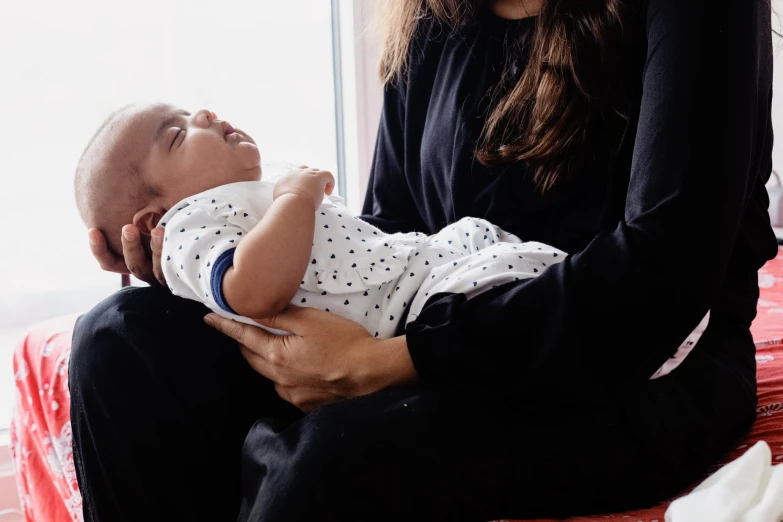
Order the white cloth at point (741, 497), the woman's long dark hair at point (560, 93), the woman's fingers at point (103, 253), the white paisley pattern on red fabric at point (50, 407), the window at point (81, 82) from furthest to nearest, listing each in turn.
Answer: the window at point (81, 82), the white paisley pattern on red fabric at point (50, 407), the woman's fingers at point (103, 253), the woman's long dark hair at point (560, 93), the white cloth at point (741, 497)

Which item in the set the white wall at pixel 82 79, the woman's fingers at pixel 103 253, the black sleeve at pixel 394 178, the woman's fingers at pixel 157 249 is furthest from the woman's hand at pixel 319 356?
the white wall at pixel 82 79

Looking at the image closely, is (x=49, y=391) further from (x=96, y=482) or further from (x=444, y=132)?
(x=444, y=132)

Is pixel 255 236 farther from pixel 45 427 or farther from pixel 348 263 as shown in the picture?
pixel 45 427

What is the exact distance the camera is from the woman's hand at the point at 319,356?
0.86 metres

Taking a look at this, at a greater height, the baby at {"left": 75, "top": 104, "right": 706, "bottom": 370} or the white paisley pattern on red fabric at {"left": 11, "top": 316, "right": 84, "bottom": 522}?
the baby at {"left": 75, "top": 104, "right": 706, "bottom": 370}

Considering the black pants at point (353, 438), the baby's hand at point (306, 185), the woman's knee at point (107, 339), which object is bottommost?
the black pants at point (353, 438)

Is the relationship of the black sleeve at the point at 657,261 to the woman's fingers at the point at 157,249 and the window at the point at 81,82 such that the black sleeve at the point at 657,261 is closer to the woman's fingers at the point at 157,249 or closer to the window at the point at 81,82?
the woman's fingers at the point at 157,249

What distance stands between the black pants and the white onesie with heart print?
0.27ft

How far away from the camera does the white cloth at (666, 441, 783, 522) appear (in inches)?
24.4

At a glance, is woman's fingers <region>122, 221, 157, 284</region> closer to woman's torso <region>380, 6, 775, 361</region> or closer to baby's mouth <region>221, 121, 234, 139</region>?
baby's mouth <region>221, 121, 234, 139</region>

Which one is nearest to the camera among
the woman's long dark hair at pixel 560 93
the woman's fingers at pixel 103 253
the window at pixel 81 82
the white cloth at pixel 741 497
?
the white cloth at pixel 741 497

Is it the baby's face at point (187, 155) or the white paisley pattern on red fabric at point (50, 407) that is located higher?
the baby's face at point (187, 155)

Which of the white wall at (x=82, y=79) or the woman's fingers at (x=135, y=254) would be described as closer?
the woman's fingers at (x=135, y=254)

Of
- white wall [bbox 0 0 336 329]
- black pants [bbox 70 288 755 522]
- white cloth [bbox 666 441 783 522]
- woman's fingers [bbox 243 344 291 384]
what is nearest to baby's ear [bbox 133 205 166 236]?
black pants [bbox 70 288 755 522]
